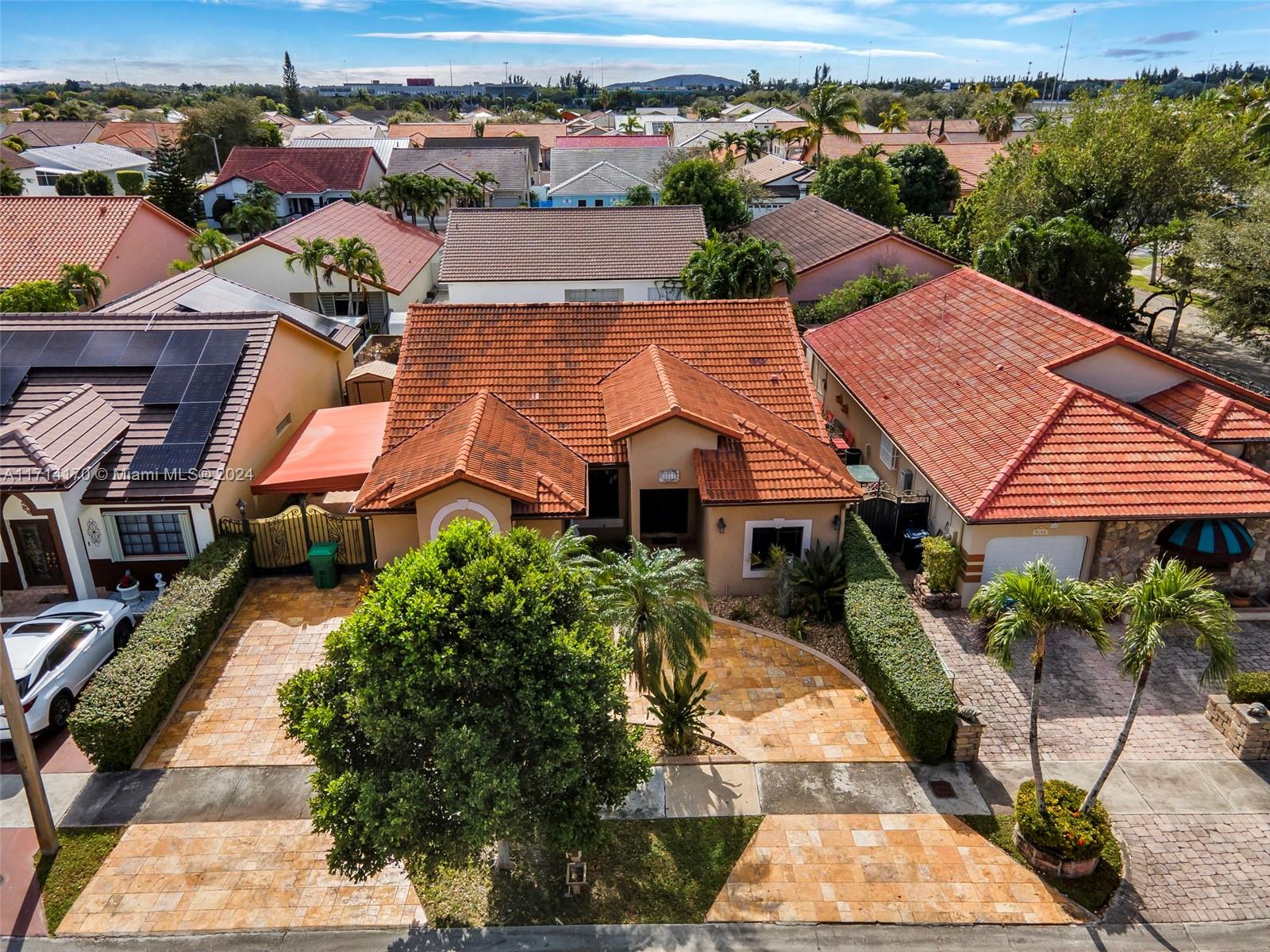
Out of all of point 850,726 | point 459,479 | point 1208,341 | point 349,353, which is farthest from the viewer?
point 1208,341

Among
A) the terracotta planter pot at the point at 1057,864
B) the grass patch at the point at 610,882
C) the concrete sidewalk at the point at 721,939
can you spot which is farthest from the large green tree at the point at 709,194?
the concrete sidewalk at the point at 721,939

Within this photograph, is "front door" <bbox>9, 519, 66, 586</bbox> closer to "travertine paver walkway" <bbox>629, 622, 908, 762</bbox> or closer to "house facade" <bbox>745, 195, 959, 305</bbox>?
"travertine paver walkway" <bbox>629, 622, 908, 762</bbox>

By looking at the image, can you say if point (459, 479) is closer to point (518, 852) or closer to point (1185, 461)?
point (518, 852)

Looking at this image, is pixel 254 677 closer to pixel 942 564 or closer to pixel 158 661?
pixel 158 661

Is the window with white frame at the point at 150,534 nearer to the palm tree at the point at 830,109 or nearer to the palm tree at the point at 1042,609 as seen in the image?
the palm tree at the point at 1042,609

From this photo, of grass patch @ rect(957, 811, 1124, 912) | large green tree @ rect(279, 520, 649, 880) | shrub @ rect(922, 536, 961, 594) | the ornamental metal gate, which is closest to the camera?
large green tree @ rect(279, 520, 649, 880)

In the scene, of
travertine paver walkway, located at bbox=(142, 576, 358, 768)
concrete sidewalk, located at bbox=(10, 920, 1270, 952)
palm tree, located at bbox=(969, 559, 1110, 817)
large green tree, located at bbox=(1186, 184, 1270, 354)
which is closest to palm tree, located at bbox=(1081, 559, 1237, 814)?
palm tree, located at bbox=(969, 559, 1110, 817)

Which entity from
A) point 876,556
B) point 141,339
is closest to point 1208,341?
point 876,556
